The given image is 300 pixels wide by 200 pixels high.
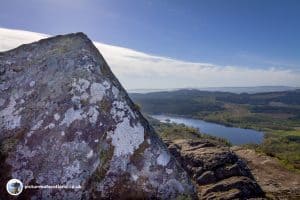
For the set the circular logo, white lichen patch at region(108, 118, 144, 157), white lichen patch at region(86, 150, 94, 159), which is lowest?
the circular logo

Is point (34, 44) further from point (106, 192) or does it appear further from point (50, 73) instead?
point (106, 192)

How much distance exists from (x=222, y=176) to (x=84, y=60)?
704 cm

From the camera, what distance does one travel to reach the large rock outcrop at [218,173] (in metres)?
9.37

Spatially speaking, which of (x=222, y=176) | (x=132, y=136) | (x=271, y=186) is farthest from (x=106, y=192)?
(x=271, y=186)

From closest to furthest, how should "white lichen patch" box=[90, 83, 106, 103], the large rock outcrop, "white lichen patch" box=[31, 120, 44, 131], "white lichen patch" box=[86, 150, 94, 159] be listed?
"white lichen patch" box=[86, 150, 94, 159] < "white lichen patch" box=[31, 120, 44, 131] < "white lichen patch" box=[90, 83, 106, 103] < the large rock outcrop

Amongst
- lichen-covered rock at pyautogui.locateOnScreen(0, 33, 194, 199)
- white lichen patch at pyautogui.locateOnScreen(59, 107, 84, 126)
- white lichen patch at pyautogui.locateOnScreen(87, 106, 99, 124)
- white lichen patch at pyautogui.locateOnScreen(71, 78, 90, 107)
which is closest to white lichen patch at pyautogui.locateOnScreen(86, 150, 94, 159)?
lichen-covered rock at pyautogui.locateOnScreen(0, 33, 194, 199)

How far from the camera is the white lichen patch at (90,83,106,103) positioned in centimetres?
539

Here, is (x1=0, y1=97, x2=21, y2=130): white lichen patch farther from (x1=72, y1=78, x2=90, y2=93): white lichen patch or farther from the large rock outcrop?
the large rock outcrop

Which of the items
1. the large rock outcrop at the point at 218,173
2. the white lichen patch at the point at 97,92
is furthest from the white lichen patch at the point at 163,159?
the large rock outcrop at the point at 218,173

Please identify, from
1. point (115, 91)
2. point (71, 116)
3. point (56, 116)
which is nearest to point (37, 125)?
point (56, 116)

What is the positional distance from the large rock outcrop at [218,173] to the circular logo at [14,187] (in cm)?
614

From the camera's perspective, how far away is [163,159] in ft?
16.0

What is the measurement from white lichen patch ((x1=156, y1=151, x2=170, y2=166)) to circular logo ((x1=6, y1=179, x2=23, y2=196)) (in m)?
2.17

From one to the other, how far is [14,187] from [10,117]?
4.49 feet
